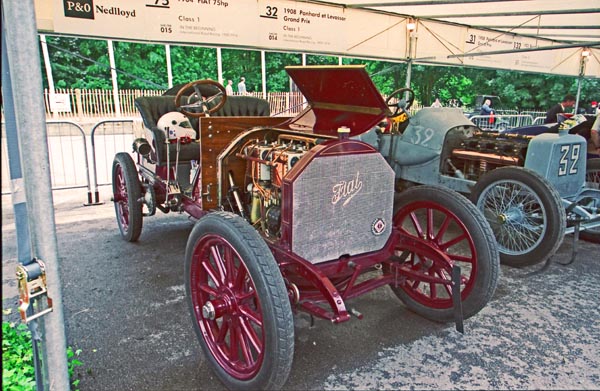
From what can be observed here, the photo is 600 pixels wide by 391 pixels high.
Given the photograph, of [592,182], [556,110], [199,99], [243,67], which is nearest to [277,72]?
[243,67]

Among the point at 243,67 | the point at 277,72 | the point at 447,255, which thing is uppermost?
the point at 243,67

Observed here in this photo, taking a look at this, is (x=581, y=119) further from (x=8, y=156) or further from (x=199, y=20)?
(x=8, y=156)

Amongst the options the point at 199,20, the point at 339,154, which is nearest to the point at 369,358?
the point at 339,154

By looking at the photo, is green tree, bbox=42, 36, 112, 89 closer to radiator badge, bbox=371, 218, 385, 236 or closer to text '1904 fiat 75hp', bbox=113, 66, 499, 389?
text '1904 fiat 75hp', bbox=113, 66, 499, 389

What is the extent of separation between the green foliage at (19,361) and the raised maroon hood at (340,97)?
1.93m

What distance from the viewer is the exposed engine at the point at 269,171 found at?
2559 millimetres

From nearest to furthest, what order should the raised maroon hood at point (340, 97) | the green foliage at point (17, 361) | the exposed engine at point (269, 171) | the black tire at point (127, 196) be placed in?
the green foliage at point (17, 361) < the raised maroon hood at point (340, 97) < the exposed engine at point (269, 171) < the black tire at point (127, 196)

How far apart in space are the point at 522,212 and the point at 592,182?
5.90 feet

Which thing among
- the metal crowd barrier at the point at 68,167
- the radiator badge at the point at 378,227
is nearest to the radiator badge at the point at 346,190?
the radiator badge at the point at 378,227

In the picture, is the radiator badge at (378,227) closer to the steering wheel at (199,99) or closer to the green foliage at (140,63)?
the steering wheel at (199,99)

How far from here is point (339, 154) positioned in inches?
89.4

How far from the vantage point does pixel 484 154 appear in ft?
14.9

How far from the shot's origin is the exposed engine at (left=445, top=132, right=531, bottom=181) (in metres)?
4.42

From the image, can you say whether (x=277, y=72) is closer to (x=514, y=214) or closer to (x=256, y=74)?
(x=256, y=74)
